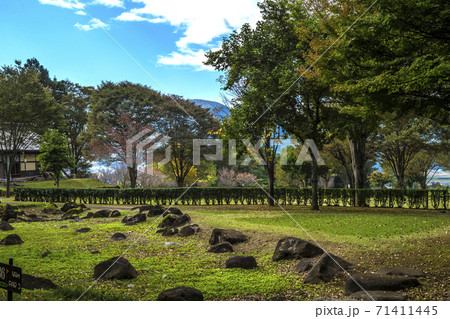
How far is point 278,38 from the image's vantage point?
709 inches

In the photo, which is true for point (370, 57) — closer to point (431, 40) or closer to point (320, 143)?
point (431, 40)

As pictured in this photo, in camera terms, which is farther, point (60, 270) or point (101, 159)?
point (101, 159)

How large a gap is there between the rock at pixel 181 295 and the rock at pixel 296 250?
10.8 ft

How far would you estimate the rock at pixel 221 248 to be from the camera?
30.9 ft

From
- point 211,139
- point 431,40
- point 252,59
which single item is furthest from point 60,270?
point 211,139

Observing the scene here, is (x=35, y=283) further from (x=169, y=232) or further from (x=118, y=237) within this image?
(x=169, y=232)

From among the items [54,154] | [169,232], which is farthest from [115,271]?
[54,154]

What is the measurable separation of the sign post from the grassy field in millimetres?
855

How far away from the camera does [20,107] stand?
31.4 meters

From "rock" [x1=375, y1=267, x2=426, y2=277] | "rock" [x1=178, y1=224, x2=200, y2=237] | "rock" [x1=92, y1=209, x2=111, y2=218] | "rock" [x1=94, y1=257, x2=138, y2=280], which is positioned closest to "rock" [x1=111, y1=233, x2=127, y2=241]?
"rock" [x1=178, y1=224, x2=200, y2=237]

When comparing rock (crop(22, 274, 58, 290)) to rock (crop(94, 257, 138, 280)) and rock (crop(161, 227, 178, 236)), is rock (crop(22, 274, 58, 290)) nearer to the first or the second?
rock (crop(94, 257, 138, 280))

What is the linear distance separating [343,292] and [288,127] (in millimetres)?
12713

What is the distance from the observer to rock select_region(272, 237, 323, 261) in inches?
321

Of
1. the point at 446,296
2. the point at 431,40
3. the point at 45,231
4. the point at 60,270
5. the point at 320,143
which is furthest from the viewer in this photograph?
the point at 320,143
